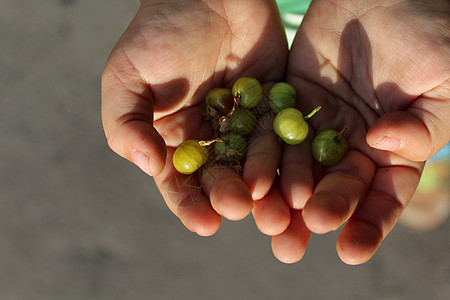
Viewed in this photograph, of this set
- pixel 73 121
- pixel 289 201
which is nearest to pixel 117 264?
pixel 73 121

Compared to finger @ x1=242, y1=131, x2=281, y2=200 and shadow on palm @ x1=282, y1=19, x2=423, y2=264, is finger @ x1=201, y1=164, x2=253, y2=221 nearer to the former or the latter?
finger @ x1=242, y1=131, x2=281, y2=200

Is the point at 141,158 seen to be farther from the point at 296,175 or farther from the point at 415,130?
the point at 415,130

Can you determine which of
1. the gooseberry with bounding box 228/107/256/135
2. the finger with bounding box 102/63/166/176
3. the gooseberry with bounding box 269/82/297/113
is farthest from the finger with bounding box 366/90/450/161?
the finger with bounding box 102/63/166/176

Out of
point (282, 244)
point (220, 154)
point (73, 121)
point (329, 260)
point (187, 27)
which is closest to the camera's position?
point (282, 244)

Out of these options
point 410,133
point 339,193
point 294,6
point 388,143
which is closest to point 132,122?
point 339,193

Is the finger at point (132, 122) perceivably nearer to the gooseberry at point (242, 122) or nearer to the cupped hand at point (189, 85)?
the cupped hand at point (189, 85)

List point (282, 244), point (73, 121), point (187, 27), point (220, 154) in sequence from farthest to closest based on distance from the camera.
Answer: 1. point (73, 121)
2. point (187, 27)
3. point (220, 154)
4. point (282, 244)

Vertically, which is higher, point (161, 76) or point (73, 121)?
point (161, 76)

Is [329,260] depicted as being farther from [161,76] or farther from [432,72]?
[161,76]
